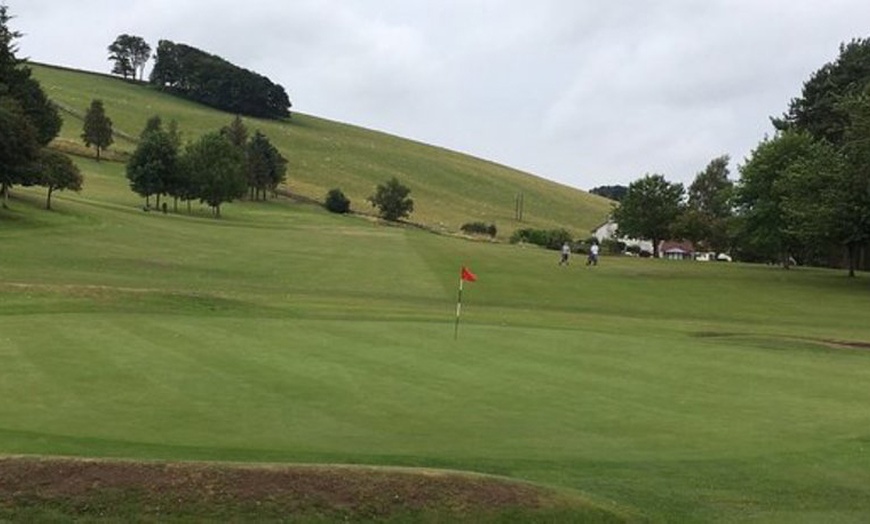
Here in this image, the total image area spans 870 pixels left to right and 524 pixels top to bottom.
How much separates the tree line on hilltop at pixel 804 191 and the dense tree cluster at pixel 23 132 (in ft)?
155

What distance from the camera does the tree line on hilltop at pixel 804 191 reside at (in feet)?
184

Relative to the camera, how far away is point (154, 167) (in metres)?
86.0

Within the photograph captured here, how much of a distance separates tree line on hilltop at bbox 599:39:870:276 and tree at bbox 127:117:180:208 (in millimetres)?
49250

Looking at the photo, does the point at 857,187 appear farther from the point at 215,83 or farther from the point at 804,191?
the point at 215,83

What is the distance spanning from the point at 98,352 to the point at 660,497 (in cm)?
1067

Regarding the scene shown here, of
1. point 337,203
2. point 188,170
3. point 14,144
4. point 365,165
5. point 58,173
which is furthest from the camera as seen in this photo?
point 365,165

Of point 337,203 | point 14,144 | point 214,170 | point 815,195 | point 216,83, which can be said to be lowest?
point 337,203

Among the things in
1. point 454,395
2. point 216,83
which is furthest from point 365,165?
point 454,395

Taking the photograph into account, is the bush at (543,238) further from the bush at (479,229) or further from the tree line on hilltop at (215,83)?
the tree line on hilltop at (215,83)

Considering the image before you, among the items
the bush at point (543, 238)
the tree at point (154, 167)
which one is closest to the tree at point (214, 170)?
the tree at point (154, 167)

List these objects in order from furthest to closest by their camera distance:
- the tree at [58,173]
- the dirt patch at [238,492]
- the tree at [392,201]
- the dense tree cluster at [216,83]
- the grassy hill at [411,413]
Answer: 1. the dense tree cluster at [216,83]
2. the tree at [392,201]
3. the tree at [58,173]
4. the grassy hill at [411,413]
5. the dirt patch at [238,492]

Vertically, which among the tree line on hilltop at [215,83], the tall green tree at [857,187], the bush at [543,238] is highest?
the tree line on hilltop at [215,83]

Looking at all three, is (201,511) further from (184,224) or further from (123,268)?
(184,224)

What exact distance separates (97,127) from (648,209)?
68.3m
